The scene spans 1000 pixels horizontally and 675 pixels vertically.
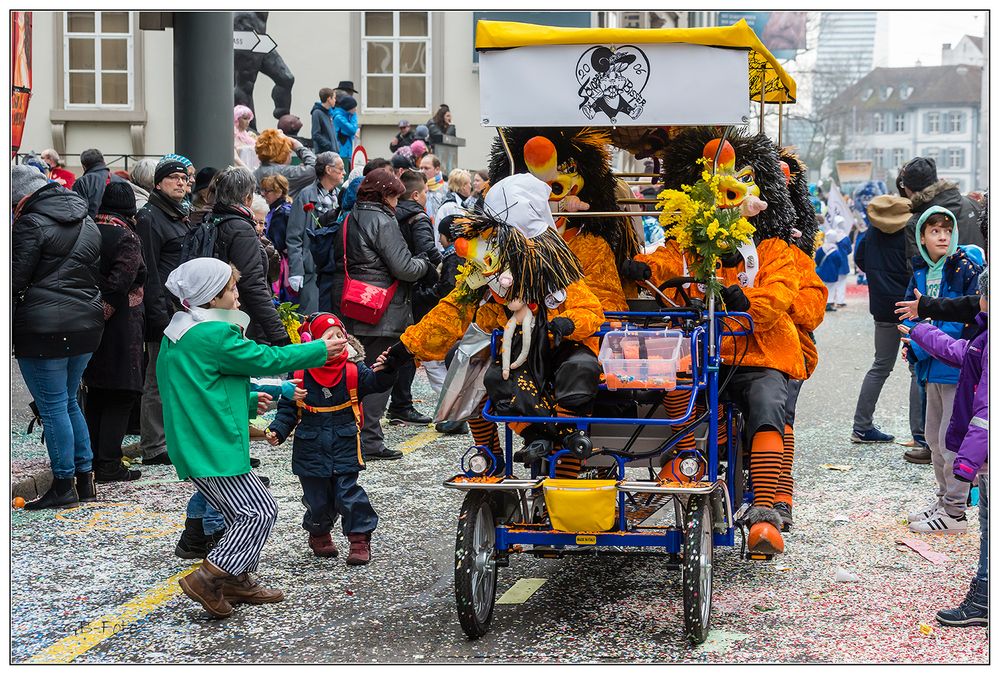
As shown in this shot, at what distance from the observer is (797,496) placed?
763 cm

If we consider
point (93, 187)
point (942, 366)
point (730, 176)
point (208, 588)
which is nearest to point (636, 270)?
point (730, 176)

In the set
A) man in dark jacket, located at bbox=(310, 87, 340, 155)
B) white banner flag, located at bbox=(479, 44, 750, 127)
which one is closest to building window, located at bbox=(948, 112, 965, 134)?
man in dark jacket, located at bbox=(310, 87, 340, 155)

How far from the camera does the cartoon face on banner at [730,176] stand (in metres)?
5.98

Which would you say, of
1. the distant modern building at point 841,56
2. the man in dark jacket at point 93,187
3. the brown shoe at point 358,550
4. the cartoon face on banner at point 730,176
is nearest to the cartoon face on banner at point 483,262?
the cartoon face on banner at point 730,176

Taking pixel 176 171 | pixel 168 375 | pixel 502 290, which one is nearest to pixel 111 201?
pixel 176 171

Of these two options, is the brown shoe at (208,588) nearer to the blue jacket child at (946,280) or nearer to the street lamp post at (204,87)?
the blue jacket child at (946,280)

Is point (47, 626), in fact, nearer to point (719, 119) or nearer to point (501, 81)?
point (501, 81)

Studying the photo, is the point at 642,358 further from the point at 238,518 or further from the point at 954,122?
the point at 954,122

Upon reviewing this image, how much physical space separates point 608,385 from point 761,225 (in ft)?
4.43

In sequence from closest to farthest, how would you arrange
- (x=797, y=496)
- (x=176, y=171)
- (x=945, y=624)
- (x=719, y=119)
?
(x=945, y=624)
(x=719, y=119)
(x=797, y=496)
(x=176, y=171)

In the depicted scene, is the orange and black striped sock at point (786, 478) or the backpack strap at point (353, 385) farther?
the backpack strap at point (353, 385)

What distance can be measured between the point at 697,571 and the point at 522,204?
5.69ft

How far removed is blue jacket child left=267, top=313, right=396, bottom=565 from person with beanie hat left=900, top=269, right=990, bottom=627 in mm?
2511

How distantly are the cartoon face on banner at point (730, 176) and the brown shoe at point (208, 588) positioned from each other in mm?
2770
